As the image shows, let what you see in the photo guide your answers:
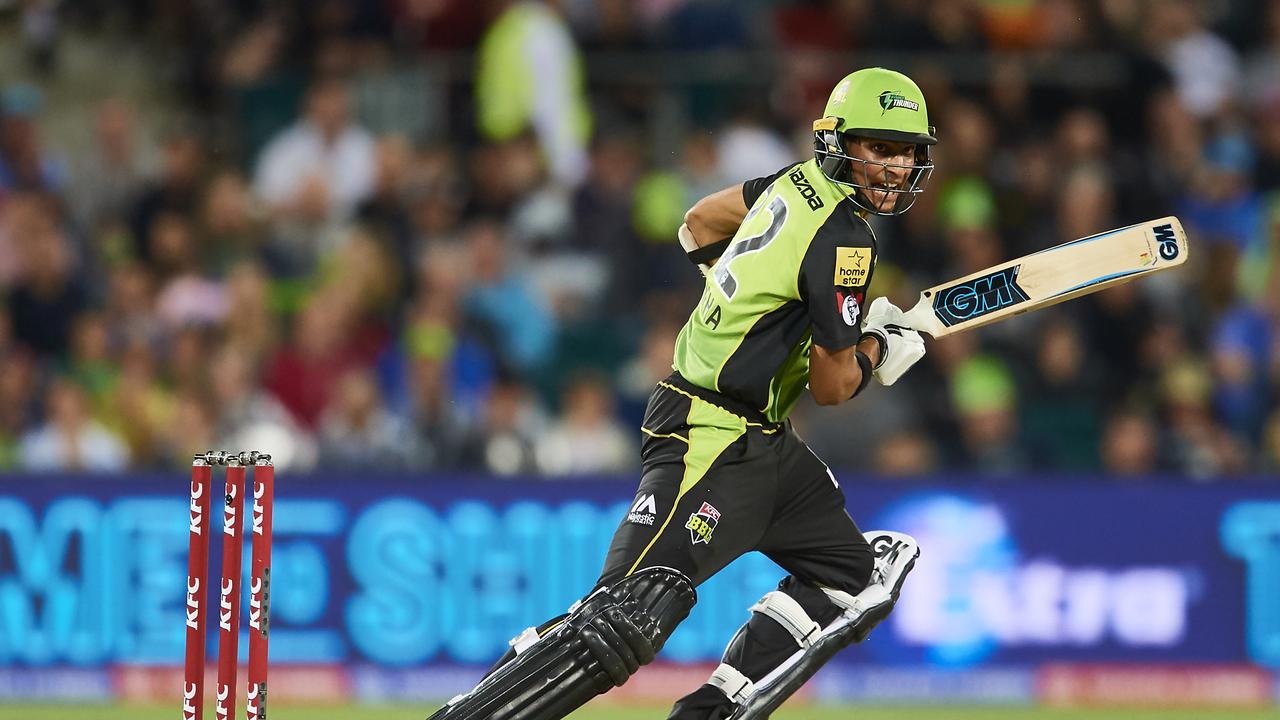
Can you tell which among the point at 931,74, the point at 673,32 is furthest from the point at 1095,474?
the point at 673,32

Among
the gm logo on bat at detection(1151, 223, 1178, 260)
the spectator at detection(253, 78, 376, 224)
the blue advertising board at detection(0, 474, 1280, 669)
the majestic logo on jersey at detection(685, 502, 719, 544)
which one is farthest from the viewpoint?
the spectator at detection(253, 78, 376, 224)

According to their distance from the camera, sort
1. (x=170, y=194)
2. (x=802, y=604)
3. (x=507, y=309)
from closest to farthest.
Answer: (x=802, y=604), (x=507, y=309), (x=170, y=194)

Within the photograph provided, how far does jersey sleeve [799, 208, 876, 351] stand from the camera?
17.3 feet

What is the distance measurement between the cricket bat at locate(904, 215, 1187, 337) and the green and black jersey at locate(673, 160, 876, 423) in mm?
585

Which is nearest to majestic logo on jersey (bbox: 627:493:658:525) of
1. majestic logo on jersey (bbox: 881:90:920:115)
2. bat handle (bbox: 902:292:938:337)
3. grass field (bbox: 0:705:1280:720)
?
bat handle (bbox: 902:292:938:337)

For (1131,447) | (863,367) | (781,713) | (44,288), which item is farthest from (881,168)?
(44,288)

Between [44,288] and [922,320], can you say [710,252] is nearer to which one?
[922,320]

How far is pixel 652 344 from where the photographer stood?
10242 mm

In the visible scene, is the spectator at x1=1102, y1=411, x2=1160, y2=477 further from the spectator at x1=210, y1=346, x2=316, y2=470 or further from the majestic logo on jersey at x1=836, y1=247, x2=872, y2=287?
the majestic logo on jersey at x1=836, y1=247, x2=872, y2=287

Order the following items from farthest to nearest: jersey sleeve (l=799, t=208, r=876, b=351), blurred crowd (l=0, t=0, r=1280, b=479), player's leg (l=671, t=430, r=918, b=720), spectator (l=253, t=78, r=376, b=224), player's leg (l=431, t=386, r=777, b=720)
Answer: spectator (l=253, t=78, r=376, b=224)
blurred crowd (l=0, t=0, r=1280, b=479)
player's leg (l=671, t=430, r=918, b=720)
jersey sleeve (l=799, t=208, r=876, b=351)
player's leg (l=431, t=386, r=777, b=720)

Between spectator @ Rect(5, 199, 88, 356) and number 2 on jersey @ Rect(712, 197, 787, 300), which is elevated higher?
spectator @ Rect(5, 199, 88, 356)

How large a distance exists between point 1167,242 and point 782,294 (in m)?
1.43

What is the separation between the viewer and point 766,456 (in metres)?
5.59

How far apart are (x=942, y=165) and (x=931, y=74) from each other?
30.2 inches
